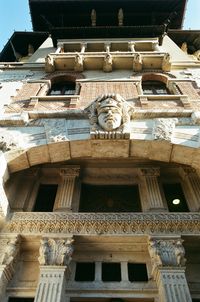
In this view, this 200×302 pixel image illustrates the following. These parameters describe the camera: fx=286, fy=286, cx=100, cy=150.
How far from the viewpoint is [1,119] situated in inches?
337

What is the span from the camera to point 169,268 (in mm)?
6316

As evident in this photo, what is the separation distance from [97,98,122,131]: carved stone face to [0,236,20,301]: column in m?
3.72

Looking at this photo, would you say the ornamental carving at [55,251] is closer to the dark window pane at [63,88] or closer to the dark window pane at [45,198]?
the dark window pane at [45,198]

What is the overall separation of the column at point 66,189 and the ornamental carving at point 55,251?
4.13 ft

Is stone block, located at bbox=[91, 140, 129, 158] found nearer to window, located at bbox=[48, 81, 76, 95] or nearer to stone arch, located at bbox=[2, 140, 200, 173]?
stone arch, located at bbox=[2, 140, 200, 173]

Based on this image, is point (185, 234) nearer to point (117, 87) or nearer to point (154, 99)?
point (154, 99)

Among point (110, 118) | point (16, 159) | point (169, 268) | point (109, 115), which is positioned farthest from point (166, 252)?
point (16, 159)

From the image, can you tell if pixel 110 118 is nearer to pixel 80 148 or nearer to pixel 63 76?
pixel 80 148

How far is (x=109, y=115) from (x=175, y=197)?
3329 mm

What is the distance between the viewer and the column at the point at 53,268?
590cm

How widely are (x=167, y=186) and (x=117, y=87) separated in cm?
425

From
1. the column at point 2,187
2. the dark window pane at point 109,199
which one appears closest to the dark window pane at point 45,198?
the dark window pane at point 109,199

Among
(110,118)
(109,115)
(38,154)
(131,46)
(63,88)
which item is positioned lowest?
(38,154)

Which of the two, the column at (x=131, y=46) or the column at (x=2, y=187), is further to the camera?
the column at (x=131, y=46)
